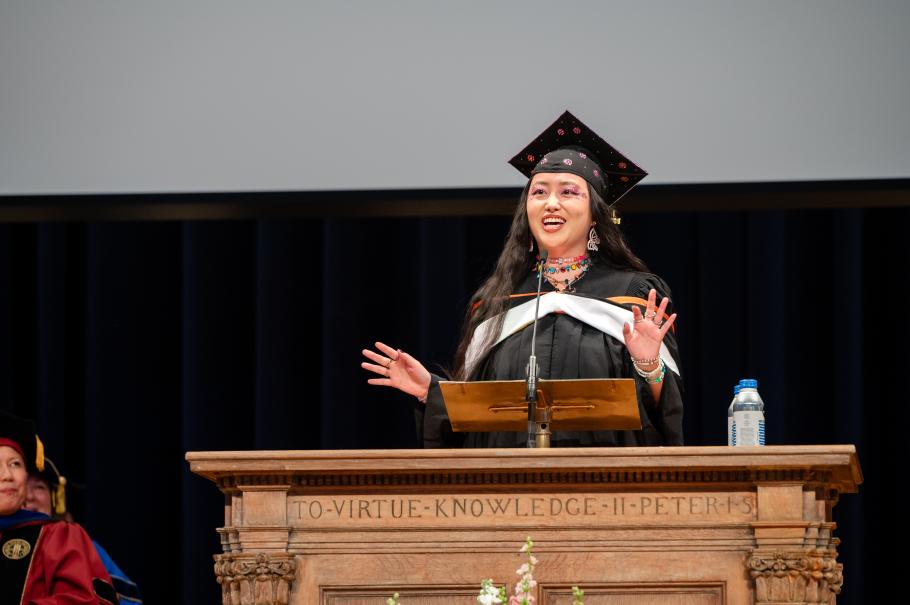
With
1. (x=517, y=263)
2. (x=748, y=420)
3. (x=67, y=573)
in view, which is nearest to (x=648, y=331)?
(x=748, y=420)

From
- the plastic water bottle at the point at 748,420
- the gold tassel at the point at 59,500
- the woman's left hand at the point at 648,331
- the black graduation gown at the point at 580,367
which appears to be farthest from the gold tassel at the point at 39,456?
the plastic water bottle at the point at 748,420

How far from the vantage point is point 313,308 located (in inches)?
228

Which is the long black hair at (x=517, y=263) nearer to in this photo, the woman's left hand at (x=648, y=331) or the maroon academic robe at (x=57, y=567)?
the woman's left hand at (x=648, y=331)

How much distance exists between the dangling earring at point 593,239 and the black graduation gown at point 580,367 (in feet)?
0.13

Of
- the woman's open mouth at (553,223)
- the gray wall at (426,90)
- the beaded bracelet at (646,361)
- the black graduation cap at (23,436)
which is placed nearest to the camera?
the beaded bracelet at (646,361)

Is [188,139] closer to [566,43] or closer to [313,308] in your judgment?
[313,308]

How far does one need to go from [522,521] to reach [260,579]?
468mm

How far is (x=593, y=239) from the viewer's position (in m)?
3.77

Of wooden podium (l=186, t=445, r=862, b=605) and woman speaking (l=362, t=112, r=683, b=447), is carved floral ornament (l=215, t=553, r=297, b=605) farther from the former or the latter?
woman speaking (l=362, t=112, r=683, b=447)

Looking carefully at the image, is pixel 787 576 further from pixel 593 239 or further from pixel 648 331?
pixel 593 239

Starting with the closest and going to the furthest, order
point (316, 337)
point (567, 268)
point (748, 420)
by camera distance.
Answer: point (748, 420) < point (567, 268) < point (316, 337)

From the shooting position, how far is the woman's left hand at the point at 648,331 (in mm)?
3221

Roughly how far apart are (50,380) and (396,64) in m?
1.77

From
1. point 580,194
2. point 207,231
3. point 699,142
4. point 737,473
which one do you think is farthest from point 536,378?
point 207,231
